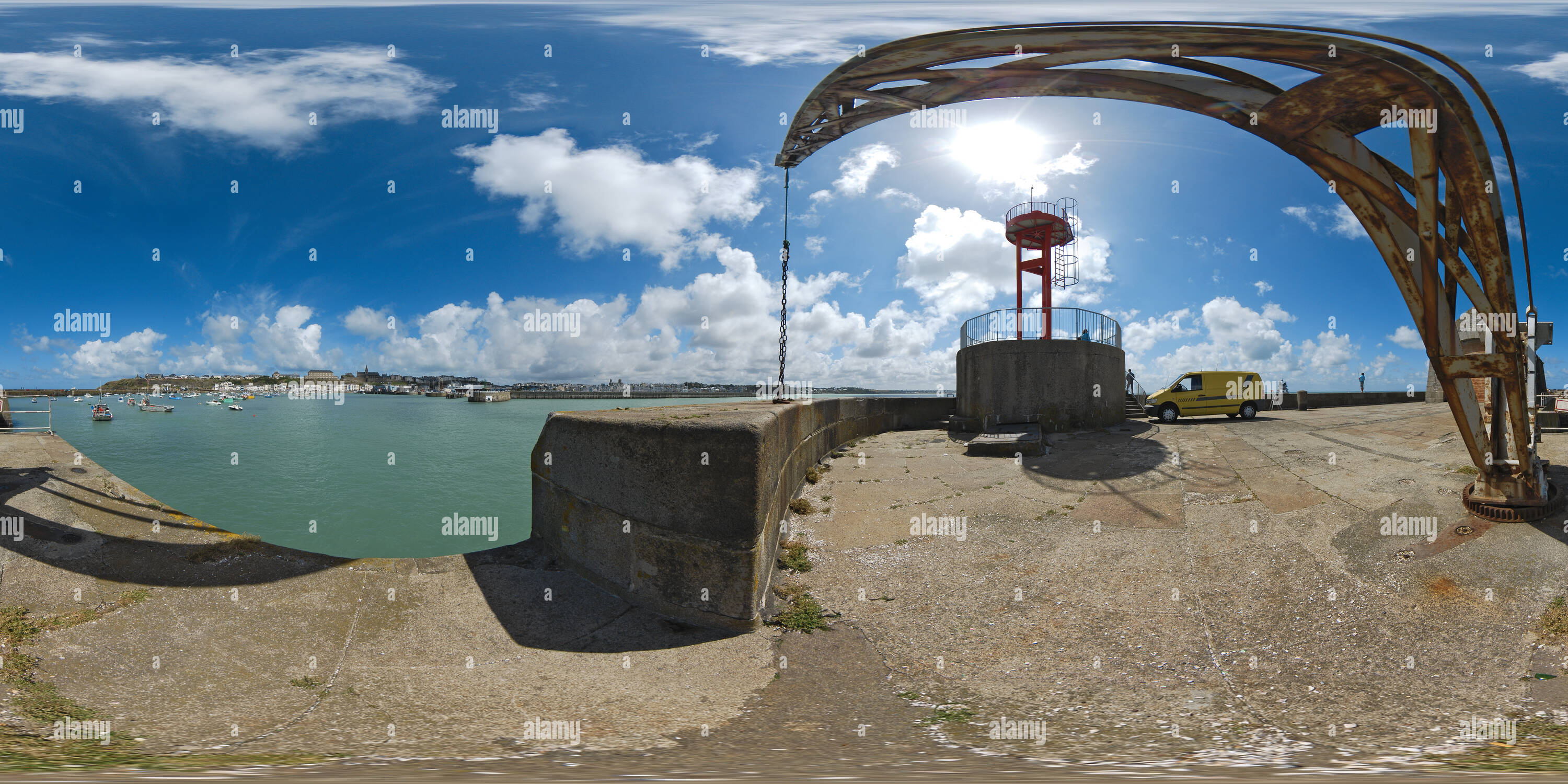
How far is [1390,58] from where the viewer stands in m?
6.35

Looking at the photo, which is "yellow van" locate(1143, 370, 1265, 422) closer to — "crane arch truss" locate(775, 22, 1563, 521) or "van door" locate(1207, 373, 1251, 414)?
"van door" locate(1207, 373, 1251, 414)

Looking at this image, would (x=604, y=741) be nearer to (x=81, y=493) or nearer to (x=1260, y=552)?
(x=1260, y=552)

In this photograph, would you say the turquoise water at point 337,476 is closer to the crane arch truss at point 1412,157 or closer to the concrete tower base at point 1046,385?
the concrete tower base at point 1046,385

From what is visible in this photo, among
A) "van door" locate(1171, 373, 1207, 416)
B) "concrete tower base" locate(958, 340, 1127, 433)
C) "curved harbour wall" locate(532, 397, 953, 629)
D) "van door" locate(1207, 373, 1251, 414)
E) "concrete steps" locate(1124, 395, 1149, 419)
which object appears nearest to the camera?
"curved harbour wall" locate(532, 397, 953, 629)

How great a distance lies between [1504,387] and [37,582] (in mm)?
16140

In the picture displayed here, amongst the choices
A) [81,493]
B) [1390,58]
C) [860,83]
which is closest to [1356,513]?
[1390,58]

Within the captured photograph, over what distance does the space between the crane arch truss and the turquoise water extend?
911 centimetres

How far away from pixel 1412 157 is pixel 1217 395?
13892mm

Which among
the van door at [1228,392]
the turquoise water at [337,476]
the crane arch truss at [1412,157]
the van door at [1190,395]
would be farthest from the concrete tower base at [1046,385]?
the crane arch truss at [1412,157]

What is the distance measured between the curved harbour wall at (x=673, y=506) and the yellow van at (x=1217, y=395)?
17128 millimetres

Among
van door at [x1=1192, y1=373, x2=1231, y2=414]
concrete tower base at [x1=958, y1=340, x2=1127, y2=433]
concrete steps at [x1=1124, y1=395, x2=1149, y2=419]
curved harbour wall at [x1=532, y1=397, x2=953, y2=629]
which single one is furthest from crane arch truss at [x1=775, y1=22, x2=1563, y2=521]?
concrete steps at [x1=1124, y1=395, x2=1149, y2=419]

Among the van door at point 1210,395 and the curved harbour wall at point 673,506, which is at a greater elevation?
the van door at point 1210,395

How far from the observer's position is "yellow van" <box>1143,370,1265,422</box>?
1845 cm

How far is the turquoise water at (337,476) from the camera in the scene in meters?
16.6
